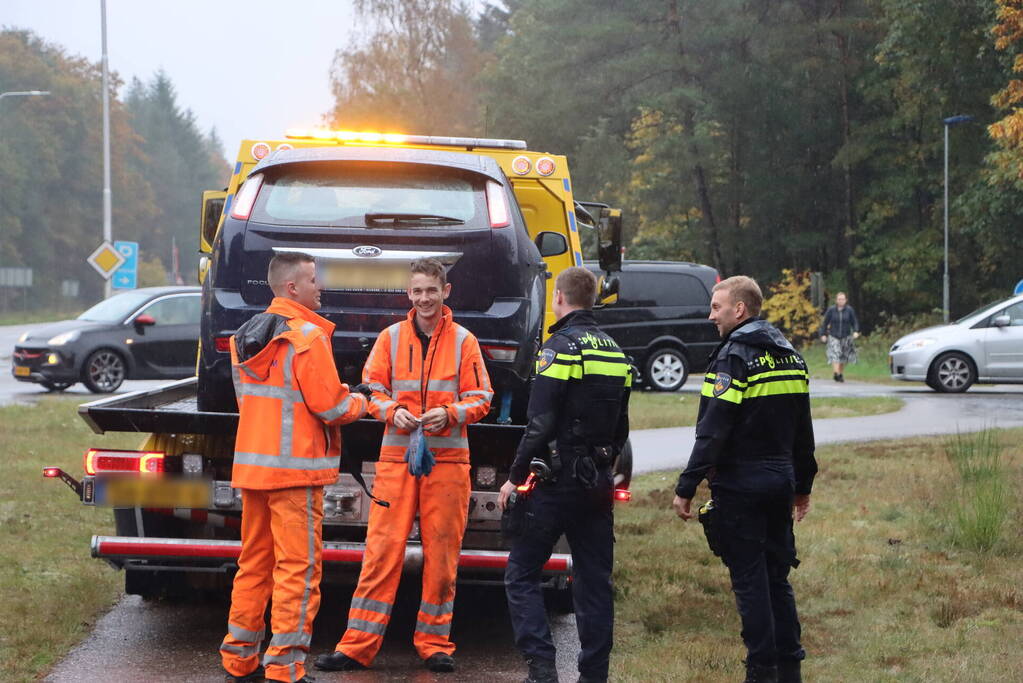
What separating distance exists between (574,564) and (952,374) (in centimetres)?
1805

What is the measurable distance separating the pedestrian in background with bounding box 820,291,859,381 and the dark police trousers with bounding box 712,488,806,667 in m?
20.6

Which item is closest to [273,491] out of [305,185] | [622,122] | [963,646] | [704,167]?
[305,185]

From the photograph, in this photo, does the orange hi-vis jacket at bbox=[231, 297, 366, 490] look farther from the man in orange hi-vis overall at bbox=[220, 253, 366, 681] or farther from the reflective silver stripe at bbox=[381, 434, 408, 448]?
the reflective silver stripe at bbox=[381, 434, 408, 448]

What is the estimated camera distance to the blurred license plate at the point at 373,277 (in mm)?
6305

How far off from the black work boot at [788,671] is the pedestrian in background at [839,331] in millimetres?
20467

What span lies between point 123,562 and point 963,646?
3.71 m

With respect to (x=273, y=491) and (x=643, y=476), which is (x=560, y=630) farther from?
(x=643, y=476)

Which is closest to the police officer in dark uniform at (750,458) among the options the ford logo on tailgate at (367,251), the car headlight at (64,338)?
the ford logo on tailgate at (367,251)

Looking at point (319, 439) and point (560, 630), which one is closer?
point (319, 439)

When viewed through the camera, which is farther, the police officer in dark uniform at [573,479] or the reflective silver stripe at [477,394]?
the reflective silver stripe at [477,394]

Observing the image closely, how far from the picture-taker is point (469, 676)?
5.82m

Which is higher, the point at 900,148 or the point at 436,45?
the point at 436,45

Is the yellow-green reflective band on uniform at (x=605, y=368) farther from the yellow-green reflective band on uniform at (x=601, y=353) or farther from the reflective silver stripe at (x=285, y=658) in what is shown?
the reflective silver stripe at (x=285, y=658)

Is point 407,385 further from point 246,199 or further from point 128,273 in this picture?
point 128,273
